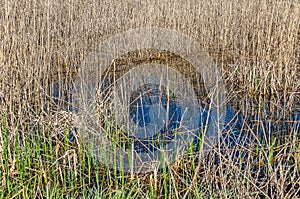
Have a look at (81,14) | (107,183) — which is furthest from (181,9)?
(107,183)

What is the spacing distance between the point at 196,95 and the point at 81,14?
1.63 metres

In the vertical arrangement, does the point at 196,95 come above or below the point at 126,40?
below

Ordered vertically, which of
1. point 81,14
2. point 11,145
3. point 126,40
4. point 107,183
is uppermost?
point 81,14

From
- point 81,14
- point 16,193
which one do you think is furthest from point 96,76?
point 16,193

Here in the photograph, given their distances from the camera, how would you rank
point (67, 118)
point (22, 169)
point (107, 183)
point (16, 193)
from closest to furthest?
point (16, 193) → point (22, 169) → point (107, 183) → point (67, 118)

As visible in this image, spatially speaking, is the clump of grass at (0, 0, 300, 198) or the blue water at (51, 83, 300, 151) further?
the blue water at (51, 83, 300, 151)

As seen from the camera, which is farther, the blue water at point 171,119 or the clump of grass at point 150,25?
the blue water at point 171,119

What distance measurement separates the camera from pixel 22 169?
1.58 metres

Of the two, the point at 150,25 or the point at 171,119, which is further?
the point at 150,25

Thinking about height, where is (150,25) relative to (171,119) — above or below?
above

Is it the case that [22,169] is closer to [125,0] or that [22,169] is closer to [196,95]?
[196,95]

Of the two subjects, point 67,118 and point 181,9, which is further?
point 181,9

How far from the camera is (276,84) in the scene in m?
2.93

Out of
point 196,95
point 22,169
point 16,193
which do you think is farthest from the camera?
point 196,95
